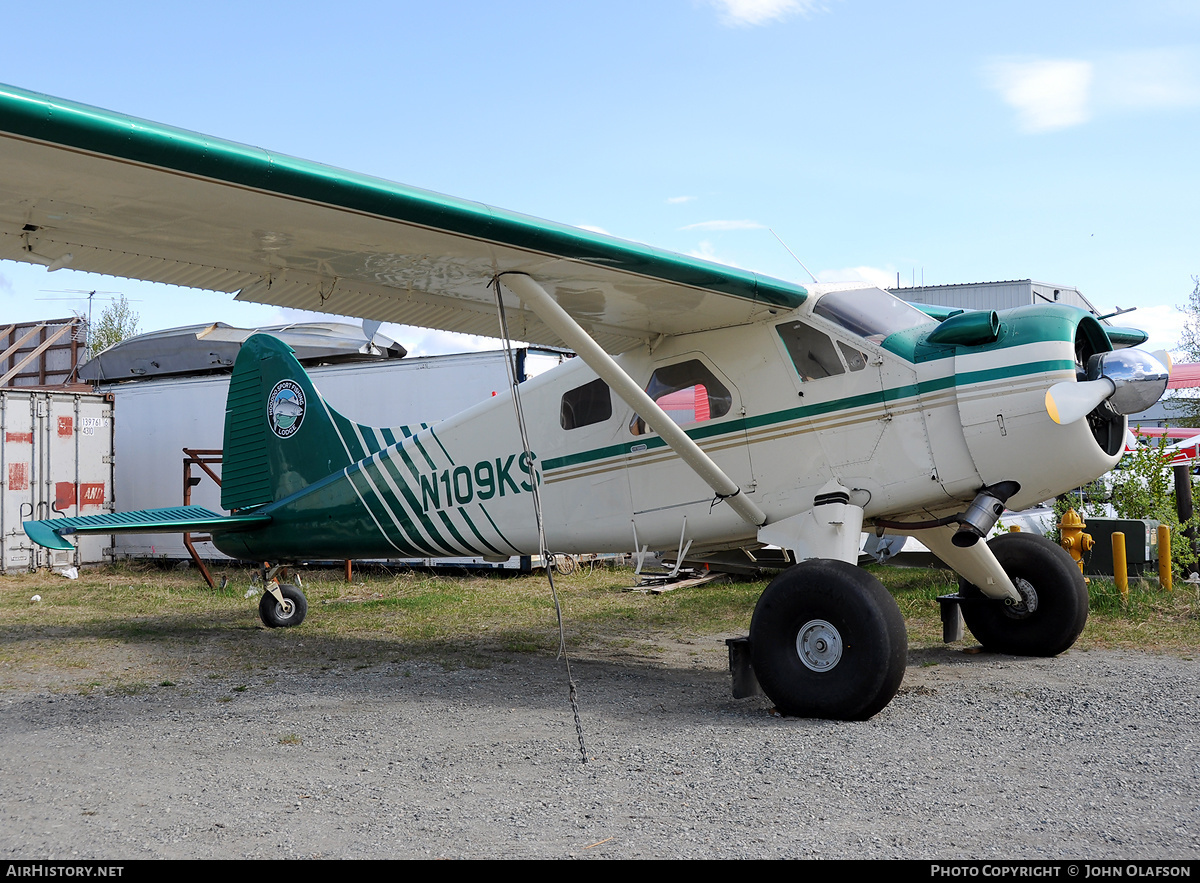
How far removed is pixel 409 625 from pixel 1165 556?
7396 mm

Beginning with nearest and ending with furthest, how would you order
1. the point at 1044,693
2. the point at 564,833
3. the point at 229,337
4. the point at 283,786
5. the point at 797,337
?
the point at 564,833 → the point at 283,786 → the point at 1044,693 → the point at 797,337 → the point at 229,337

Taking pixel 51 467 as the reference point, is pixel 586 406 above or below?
above

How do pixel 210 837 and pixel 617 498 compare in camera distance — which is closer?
pixel 210 837

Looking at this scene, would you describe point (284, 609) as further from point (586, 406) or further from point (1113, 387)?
point (1113, 387)

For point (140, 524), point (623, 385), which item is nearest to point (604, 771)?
point (623, 385)

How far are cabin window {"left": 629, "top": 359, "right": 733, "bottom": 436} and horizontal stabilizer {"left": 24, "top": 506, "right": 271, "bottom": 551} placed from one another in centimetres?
437

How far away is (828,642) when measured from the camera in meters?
5.25

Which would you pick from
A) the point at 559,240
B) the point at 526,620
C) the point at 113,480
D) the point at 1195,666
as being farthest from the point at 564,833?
the point at 113,480

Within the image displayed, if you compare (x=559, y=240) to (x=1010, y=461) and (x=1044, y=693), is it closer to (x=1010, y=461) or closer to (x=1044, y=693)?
(x=1010, y=461)

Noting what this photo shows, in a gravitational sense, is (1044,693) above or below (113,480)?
below

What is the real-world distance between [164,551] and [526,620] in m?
8.45

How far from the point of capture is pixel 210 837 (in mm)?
3441

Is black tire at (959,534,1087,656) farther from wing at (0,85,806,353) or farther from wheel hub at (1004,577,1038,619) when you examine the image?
wing at (0,85,806,353)

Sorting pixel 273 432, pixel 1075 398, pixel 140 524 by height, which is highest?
pixel 273 432
